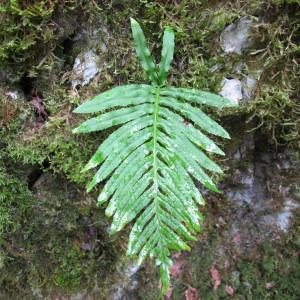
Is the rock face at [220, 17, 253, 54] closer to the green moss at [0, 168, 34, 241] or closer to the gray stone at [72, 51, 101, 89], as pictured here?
the gray stone at [72, 51, 101, 89]

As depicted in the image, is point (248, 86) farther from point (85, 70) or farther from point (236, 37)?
point (85, 70)

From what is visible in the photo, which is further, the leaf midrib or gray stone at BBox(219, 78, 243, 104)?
gray stone at BBox(219, 78, 243, 104)

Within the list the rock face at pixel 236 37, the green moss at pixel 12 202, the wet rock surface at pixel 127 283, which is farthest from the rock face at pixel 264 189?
the green moss at pixel 12 202

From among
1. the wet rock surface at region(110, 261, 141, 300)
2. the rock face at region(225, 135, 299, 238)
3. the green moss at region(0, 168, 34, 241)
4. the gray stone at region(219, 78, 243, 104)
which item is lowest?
the wet rock surface at region(110, 261, 141, 300)

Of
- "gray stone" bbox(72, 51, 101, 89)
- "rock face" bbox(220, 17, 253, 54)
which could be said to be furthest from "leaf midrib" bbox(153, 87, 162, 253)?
"rock face" bbox(220, 17, 253, 54)

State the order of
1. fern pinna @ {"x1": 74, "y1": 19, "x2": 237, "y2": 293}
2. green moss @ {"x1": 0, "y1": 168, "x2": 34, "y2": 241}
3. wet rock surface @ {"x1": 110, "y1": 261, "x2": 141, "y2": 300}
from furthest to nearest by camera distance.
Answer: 1. wet rock surface @ {"x1": 110, "y1": 261, "x2": 141, "y2": 300}
2. green moss @ {"x1": 0, "y1": 168, "x2": 34, "y2": 241}
3. fern pinna @ {"x1": 74, "y1": 19, "x2": 237, "y2": 293}

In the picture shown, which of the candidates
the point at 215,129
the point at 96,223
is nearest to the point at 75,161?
the point at 96,223
